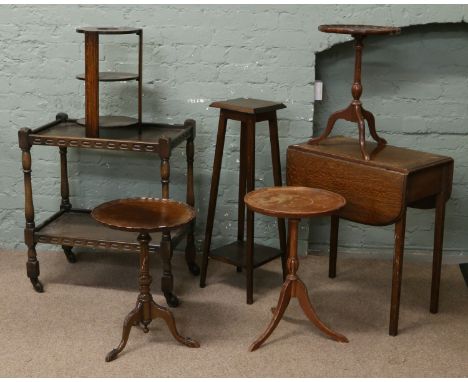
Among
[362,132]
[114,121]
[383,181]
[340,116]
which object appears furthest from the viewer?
[114,121]

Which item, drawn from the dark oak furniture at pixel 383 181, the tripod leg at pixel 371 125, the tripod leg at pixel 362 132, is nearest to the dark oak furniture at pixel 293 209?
the dark oak furniture at pixel 383 181

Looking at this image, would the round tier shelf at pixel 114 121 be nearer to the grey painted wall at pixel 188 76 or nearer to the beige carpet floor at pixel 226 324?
the grey painted wall at pixel 188 76

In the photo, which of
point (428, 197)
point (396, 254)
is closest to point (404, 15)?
point (428, 197)

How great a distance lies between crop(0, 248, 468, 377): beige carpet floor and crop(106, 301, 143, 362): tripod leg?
0.04 metres

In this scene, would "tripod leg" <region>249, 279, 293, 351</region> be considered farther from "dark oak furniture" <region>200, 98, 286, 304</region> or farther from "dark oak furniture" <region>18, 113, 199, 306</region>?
"dark oak furniture" <region>18, 113, 199, 306</region>

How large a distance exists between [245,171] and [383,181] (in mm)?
901

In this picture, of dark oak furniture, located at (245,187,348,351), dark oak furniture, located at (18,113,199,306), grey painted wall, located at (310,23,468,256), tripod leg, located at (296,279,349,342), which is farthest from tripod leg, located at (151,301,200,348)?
grey painted wall, located at (310,23,468,256)

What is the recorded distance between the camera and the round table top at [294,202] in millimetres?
3410

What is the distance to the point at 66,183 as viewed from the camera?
4.57m

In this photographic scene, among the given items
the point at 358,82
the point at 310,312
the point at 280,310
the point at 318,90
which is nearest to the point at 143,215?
the point at 280,310

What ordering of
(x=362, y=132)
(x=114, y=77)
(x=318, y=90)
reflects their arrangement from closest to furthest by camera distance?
(x=362, y=132) → (x=114, y=77) → (x=318, y=90)

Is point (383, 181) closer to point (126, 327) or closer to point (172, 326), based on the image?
point (172, 326)

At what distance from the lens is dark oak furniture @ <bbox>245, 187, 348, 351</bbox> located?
3.49 metres

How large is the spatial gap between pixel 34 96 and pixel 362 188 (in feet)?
6.48
